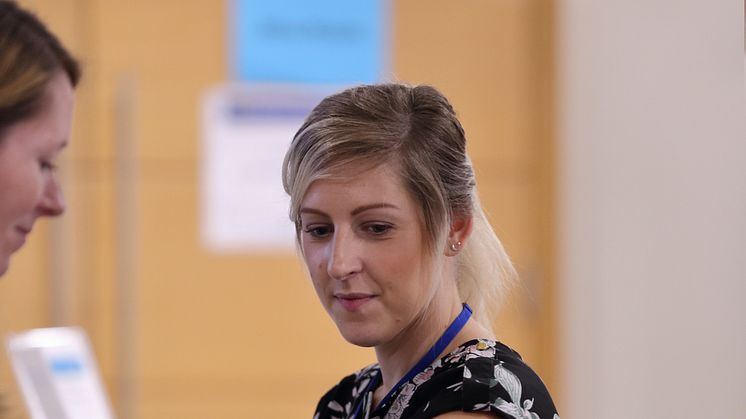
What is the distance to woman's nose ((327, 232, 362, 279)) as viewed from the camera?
1.28m

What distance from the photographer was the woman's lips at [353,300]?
131 centimetres

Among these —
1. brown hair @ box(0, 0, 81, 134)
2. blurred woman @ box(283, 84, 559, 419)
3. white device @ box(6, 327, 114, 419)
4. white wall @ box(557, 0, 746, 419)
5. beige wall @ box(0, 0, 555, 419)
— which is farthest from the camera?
beige wall @ box(0, 0, 555, 419)

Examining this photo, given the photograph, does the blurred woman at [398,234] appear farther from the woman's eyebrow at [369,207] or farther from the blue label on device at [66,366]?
the blue label on device at [66,366]

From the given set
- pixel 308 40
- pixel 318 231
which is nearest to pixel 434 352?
pixel 318 231

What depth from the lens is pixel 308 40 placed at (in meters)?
3.34

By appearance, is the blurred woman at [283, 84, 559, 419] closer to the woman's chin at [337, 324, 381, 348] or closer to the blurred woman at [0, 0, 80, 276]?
the woman's chin at [337, 324, 381, 348]

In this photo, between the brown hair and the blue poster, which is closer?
the brown hair

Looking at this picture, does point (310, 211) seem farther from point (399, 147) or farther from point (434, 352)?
point (434, 352)

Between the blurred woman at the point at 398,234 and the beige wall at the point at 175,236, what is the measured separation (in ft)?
6.20

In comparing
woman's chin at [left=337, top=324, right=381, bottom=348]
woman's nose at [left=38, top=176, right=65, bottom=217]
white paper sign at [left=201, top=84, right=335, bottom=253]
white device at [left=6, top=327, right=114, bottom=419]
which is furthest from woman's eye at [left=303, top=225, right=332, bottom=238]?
white paper sign at [left=201, top=84, right=335, bottom=253]

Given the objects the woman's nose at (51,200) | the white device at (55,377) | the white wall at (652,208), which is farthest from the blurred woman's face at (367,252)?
the white wall at (652,208)

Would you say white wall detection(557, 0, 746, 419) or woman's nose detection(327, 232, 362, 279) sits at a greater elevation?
woman's nose detection(327, 232, 362, 279)

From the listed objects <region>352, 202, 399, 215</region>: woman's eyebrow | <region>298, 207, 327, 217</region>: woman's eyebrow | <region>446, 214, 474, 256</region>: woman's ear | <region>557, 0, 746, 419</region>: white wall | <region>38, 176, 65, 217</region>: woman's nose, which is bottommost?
<region>557, 0, 746, 419</region>: white wall

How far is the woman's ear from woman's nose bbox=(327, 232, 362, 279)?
0.14m
